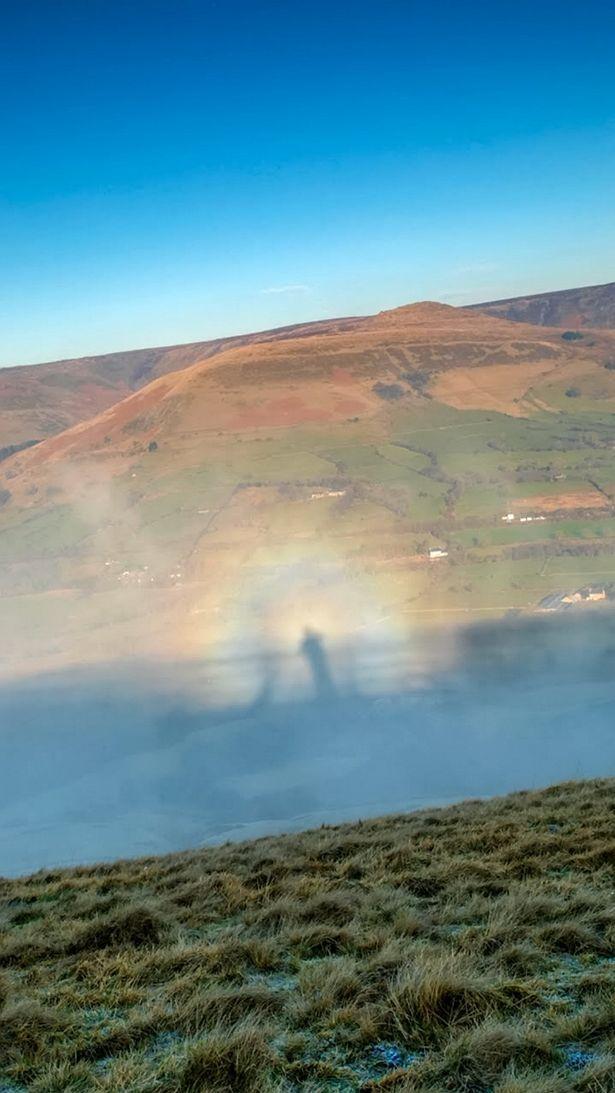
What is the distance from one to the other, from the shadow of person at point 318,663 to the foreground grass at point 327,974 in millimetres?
58991

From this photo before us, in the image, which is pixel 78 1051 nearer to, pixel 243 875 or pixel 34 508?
pixel 243 875

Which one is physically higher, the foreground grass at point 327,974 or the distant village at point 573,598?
the foreground grass at point 327,974

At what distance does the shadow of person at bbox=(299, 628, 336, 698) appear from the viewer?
68.0 meters

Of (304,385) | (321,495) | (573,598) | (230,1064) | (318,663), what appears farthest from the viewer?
(304,385)

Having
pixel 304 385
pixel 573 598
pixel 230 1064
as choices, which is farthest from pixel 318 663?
pixel 304 385

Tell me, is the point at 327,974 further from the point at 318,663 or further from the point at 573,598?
the point at 573,598

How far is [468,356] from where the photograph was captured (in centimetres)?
16600

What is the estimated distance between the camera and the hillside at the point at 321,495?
9231cm

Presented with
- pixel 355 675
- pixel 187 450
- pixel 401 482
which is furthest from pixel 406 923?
pixel 187 450

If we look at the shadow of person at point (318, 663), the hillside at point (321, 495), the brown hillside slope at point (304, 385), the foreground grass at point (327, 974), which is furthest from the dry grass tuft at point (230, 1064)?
the brown hillside slope at point (304, 385)

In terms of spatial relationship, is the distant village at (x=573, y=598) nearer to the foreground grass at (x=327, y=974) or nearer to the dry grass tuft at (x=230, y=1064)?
the foreground grass at (x=327, y=974)

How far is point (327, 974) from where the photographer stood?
15.9ft

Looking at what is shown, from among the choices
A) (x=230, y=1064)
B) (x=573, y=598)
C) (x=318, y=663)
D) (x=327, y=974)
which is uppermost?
(x=230, y=1064)

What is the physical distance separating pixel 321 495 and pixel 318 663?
4747 cm
